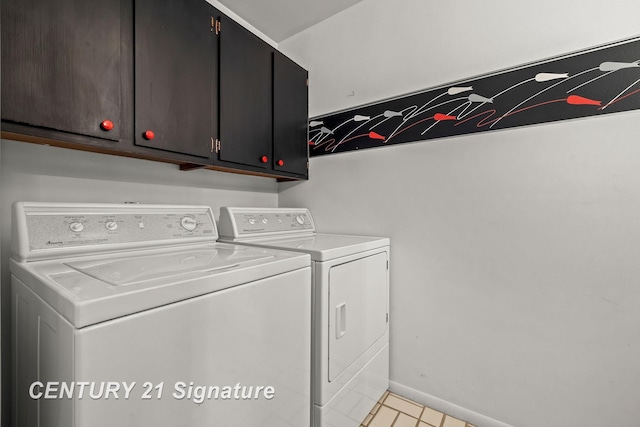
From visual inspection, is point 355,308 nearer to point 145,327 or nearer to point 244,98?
point 145,327

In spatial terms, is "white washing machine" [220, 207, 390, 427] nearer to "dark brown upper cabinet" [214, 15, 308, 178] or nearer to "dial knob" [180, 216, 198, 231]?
"dial knob" [180, 216, 198, 231]

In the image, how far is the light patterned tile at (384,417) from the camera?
1569 mm

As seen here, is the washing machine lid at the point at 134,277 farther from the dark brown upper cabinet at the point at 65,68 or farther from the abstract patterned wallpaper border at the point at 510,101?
the abstract patterned wallpaper border at the point at 510,101

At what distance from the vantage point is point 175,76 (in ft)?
4.63

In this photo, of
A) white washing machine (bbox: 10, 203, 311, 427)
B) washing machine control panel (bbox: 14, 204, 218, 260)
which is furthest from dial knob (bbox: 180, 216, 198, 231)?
white washing machine (bbox: 10, 203, 311, 427)

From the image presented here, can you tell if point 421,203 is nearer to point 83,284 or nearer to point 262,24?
point 83,284

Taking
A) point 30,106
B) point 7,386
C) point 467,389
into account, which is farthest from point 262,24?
point 467,389

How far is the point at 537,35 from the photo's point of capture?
1.45 m

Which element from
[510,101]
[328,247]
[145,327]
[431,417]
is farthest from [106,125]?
[431,417]

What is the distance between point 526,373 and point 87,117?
7.73 ft

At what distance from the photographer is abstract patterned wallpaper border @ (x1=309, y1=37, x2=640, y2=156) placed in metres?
1.27

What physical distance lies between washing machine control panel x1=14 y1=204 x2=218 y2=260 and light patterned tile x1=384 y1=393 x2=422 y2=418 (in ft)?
4.86

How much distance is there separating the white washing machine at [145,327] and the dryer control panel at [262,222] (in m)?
0.41

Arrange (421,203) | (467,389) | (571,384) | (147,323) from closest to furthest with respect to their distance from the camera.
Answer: (147,323)
(571,384)
(467,389)
(421,203)
